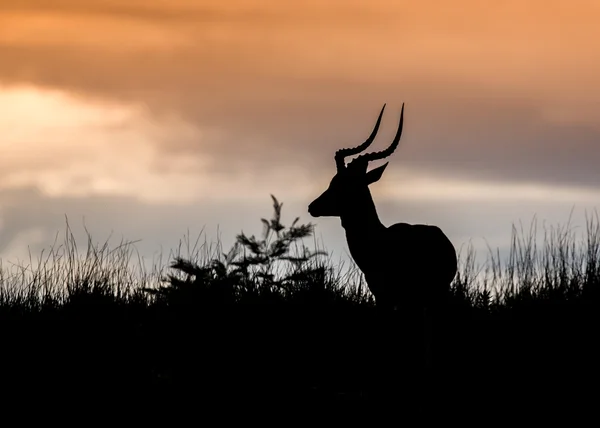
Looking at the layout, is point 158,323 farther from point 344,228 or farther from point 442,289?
point 442,289

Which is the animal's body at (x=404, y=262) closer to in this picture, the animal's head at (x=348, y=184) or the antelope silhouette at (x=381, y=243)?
the antelope silhouette at (x=381, y=243)

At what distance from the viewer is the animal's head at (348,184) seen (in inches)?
496

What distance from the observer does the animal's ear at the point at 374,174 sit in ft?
41.2

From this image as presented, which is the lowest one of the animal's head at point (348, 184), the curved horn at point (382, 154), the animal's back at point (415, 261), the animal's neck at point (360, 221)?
the animal's back at point (415, 261)

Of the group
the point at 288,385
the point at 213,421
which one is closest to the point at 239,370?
the point at 288,385

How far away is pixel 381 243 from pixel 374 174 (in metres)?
0.75

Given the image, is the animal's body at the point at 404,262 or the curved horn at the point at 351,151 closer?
the animal's body at the point at 404,262

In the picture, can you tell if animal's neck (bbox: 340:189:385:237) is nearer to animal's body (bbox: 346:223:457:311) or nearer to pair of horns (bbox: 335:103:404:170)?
animal's body (bbox: 346:223:457:311)

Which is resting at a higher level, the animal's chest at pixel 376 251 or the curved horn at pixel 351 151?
the curved horn at pixel 351 151

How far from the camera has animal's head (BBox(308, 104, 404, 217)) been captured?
1259 centimetres

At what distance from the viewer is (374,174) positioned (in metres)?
12.6

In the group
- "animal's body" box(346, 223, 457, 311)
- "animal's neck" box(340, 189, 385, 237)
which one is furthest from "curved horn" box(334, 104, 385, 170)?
"animal's body" box(346, 223, 457, 311)

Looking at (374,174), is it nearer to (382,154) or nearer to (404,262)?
(382,154)

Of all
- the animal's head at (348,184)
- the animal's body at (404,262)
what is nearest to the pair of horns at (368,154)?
the animal's head at (348,184)
